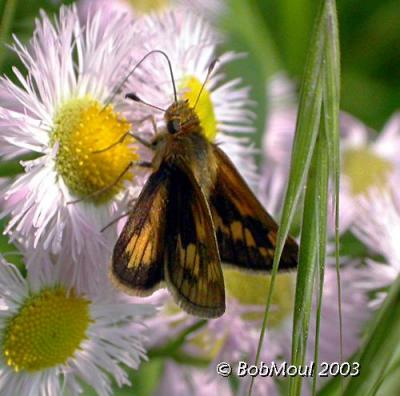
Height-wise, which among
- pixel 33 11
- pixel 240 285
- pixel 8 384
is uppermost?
pixel 33 11

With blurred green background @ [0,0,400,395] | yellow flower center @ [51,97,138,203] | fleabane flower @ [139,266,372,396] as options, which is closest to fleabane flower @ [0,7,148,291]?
yellow flower center @ [51,97,138,203]

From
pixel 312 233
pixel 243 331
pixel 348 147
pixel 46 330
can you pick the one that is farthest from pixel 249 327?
pixel 348 147

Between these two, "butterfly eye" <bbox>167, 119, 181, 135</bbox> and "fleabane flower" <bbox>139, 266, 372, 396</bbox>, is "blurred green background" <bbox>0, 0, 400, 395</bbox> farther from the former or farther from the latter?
"butterfly eye" <bbox>167, 119, 181, 135</bbox>

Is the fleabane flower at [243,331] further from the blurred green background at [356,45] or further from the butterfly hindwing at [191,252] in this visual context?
the blurred green background at [356,45]

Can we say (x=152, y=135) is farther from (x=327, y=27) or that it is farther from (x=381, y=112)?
(x=381, y=112)

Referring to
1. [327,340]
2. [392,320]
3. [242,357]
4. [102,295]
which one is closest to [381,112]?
[327,340]

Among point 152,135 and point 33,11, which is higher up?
point 33,11
